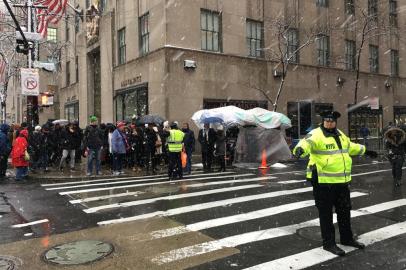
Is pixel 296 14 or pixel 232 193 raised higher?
pixel 296 14

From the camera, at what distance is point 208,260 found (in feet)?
17.5

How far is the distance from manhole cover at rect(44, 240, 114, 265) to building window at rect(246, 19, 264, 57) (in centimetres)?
1981

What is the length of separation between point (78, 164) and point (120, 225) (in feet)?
37.7

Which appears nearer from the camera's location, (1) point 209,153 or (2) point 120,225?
(2) point 120,225

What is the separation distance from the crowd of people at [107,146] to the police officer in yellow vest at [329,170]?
7580mm

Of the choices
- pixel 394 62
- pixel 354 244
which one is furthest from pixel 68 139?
pixel 394 62

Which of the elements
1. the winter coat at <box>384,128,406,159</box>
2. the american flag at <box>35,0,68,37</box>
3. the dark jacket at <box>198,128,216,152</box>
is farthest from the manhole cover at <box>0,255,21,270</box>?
the american flag at <box>35,0,68,37</box>

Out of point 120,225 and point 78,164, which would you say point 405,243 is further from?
point 78,164

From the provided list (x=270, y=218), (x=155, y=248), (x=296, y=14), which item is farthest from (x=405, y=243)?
(x=296, y=14)

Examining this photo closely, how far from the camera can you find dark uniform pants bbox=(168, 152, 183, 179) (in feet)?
42.2

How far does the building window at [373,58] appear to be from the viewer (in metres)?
31.6

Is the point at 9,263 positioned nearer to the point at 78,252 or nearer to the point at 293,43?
the point at 78,252

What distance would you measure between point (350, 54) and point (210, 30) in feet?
43.1

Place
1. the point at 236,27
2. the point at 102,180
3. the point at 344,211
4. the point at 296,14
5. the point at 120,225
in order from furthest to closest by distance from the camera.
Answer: the point at 296,14, the point at 236,27, the point at 102,180, the point at 120,225, the point at 344,211
